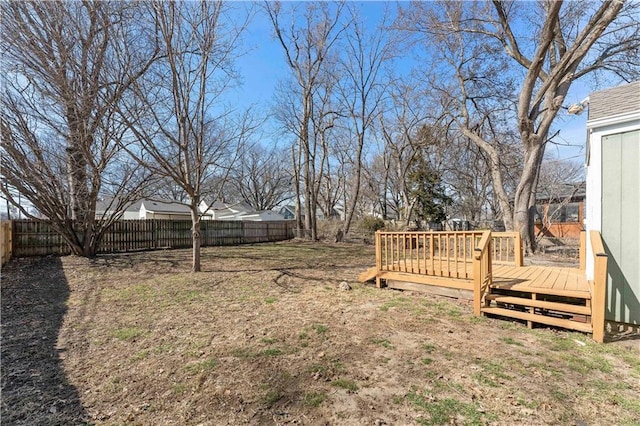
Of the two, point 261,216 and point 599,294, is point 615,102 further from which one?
point 261,216

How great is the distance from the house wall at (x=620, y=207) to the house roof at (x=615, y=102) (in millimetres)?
107

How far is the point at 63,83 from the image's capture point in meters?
6.08

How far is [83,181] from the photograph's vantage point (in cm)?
875

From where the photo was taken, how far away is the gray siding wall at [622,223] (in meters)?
3.75

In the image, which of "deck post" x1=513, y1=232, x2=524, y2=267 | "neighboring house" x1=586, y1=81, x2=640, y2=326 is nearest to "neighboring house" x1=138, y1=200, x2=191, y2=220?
"deck post" x1=513, y1=232, x2=524, y2=267

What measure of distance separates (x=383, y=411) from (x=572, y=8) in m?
13.4

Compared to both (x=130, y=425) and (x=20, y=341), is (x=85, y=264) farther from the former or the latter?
(x=130, y=425)

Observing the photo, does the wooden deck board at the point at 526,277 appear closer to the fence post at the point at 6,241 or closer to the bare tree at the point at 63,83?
the bare tree at the point at 63,83

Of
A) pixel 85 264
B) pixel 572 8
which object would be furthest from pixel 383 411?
pixel 572 8

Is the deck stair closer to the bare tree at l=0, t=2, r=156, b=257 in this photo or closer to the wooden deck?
the wooden deck

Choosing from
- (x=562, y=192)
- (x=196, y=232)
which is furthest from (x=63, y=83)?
(x=562, y=192)

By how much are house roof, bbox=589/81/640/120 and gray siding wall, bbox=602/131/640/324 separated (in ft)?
0.99

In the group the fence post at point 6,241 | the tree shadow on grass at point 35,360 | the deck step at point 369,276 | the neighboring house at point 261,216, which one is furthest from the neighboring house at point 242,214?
the deck step at point 369,276

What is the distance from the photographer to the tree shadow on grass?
239cm
